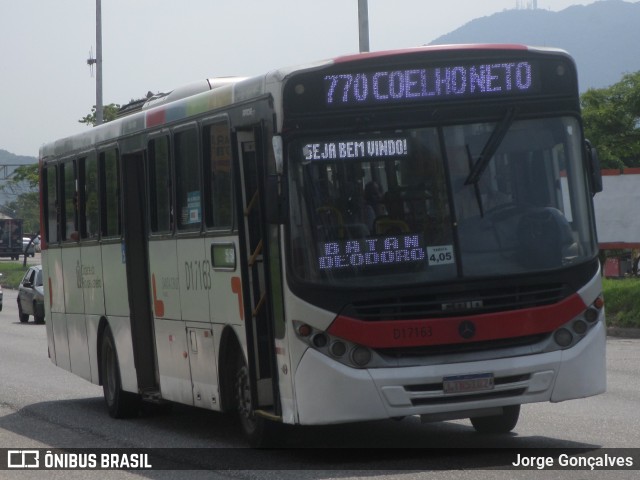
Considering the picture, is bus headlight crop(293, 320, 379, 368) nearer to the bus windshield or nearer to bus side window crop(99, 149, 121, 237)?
the bus windshield

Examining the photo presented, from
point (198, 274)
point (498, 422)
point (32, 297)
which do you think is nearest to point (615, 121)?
point (32, 297)

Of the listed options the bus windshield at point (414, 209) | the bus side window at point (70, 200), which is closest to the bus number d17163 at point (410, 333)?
the bus windshield at point (414, 209)

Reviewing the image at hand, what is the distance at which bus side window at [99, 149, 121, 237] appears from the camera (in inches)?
566

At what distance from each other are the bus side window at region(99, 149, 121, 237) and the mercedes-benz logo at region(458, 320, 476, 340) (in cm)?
553

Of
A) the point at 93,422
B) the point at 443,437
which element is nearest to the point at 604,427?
the point at 443,437

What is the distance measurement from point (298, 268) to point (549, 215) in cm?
186

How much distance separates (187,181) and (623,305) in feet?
50.8

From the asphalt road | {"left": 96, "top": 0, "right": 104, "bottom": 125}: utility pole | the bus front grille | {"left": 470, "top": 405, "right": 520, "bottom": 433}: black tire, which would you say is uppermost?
{"left": 96, "top": 0, "right": 104, "bottom": 125}: utility pole

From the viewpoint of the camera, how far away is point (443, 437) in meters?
11.4

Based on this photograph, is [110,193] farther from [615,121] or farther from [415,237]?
[615,121]

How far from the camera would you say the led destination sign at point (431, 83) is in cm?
995

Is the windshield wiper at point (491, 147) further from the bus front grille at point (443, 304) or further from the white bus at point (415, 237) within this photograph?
the bus front grille at point (443, 304)

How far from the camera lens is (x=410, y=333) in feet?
31.5

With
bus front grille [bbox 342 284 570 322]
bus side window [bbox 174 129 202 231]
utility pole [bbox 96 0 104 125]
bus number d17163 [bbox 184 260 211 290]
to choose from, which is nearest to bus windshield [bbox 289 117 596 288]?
bus front grille [bbox 342 284 570 322]
